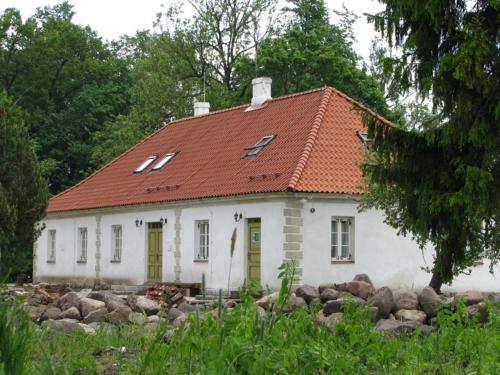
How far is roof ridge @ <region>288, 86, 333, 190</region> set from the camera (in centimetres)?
2491

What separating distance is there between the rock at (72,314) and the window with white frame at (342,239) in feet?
32.7

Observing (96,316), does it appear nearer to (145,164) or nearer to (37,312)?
(37,312)

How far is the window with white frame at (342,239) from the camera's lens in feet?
85.6

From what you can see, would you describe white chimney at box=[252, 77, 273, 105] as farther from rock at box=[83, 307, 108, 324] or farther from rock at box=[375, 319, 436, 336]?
rock at box=[375, 319, 436, 336]

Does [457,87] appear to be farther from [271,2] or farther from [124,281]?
[271,2]

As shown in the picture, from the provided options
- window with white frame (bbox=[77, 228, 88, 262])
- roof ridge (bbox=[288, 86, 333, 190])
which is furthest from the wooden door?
window with white frame (bbox=[77, 228, 88, 262])

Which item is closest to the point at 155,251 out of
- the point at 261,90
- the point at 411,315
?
the point at 261,90

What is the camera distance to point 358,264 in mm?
26281

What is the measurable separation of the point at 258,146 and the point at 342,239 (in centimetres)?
442

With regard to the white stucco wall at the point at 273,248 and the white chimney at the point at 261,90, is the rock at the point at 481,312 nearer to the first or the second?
the white stucco wall at the point at 273,248

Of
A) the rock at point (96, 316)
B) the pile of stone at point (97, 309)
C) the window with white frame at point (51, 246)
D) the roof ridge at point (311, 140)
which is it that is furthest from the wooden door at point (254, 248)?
the window with white frame at point (51, 246)

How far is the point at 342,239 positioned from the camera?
1037 inches

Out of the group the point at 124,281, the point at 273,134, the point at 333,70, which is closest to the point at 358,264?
the point at 273,134

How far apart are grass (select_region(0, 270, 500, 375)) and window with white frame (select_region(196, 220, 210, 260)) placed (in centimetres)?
1779
